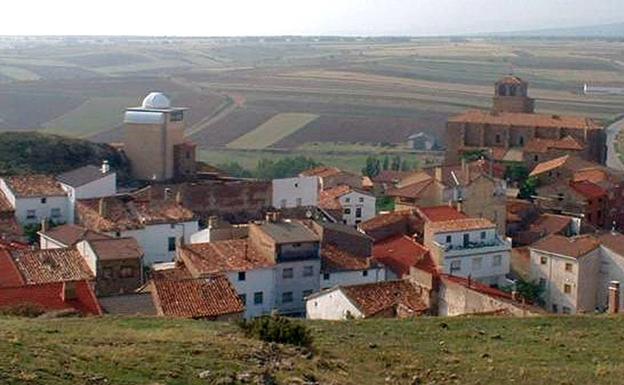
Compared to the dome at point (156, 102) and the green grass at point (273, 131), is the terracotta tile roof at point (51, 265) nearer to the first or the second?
the dome at point (156, 102)

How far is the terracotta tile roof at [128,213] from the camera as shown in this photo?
37.4 m

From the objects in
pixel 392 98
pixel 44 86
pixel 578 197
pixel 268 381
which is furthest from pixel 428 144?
pixel 268 381

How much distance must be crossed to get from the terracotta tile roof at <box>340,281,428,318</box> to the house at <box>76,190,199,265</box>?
10.3 meters

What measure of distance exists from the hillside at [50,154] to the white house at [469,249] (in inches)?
780

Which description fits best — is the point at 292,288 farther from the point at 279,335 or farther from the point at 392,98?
the point at 392,98

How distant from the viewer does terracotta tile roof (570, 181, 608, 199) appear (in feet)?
176

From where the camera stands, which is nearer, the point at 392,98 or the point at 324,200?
the point at 324,200

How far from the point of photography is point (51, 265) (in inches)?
1184

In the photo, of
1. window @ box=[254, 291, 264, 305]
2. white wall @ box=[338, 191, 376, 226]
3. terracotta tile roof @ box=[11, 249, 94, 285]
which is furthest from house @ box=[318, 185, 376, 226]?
terracotta tile roof @ box=[11, 249, 94, 285]

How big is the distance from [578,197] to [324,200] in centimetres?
1395

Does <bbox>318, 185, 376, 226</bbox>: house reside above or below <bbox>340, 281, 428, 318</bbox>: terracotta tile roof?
below

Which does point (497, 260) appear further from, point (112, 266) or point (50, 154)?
point (50, 154)

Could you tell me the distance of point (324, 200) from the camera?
49656 mm

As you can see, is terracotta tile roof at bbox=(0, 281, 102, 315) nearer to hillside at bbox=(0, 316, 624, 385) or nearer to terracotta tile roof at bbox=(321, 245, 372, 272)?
hillside at bbox=(0, 316, 624, 385)
